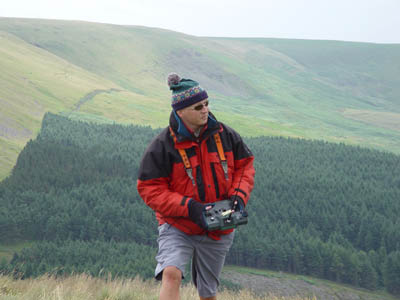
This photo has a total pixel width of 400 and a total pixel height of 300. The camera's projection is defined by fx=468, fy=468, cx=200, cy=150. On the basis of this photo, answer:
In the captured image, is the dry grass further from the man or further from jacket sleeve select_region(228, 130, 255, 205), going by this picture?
jacket sleeve select_region(228, 130, 255, 205)

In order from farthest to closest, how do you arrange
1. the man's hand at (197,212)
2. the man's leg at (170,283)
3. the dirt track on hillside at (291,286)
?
the dirt track on hillside at (291,286) → the man's hand at (197,212) → the man's leg at (170,283)

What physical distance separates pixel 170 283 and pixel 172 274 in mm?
104

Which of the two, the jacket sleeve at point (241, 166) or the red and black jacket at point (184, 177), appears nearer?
the red and black jacket at point (184, 177)

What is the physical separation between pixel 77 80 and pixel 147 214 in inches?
3762

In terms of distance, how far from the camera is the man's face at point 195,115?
6.05 m

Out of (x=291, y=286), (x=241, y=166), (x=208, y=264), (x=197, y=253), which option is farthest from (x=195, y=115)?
(x=291, y=286)

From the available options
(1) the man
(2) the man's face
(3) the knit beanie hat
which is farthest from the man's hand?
(3) the knit beanie hat

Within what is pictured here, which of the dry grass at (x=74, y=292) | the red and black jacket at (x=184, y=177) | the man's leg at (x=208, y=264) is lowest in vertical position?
the dry grass at (x=74, y=292)

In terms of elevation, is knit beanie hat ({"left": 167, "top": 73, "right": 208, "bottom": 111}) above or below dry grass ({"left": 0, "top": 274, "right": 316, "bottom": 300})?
above

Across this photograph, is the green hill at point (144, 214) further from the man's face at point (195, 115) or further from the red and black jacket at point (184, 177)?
the man's face at point (195, 115)

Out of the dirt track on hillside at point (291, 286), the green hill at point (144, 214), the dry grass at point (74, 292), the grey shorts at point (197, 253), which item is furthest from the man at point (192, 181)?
the dirt track on hillside at point (291, 286)

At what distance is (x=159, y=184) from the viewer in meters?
5.90

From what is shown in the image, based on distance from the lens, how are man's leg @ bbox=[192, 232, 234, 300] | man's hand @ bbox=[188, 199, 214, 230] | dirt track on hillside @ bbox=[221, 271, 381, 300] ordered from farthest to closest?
dirt track on hillside @ bbox=[221, 271, 381, 300] < man's leg @ bbox=[192, 232, 234, 300] < man's hand @ bbox=[188, 199, 214, 230]

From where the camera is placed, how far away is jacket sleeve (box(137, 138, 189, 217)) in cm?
573
